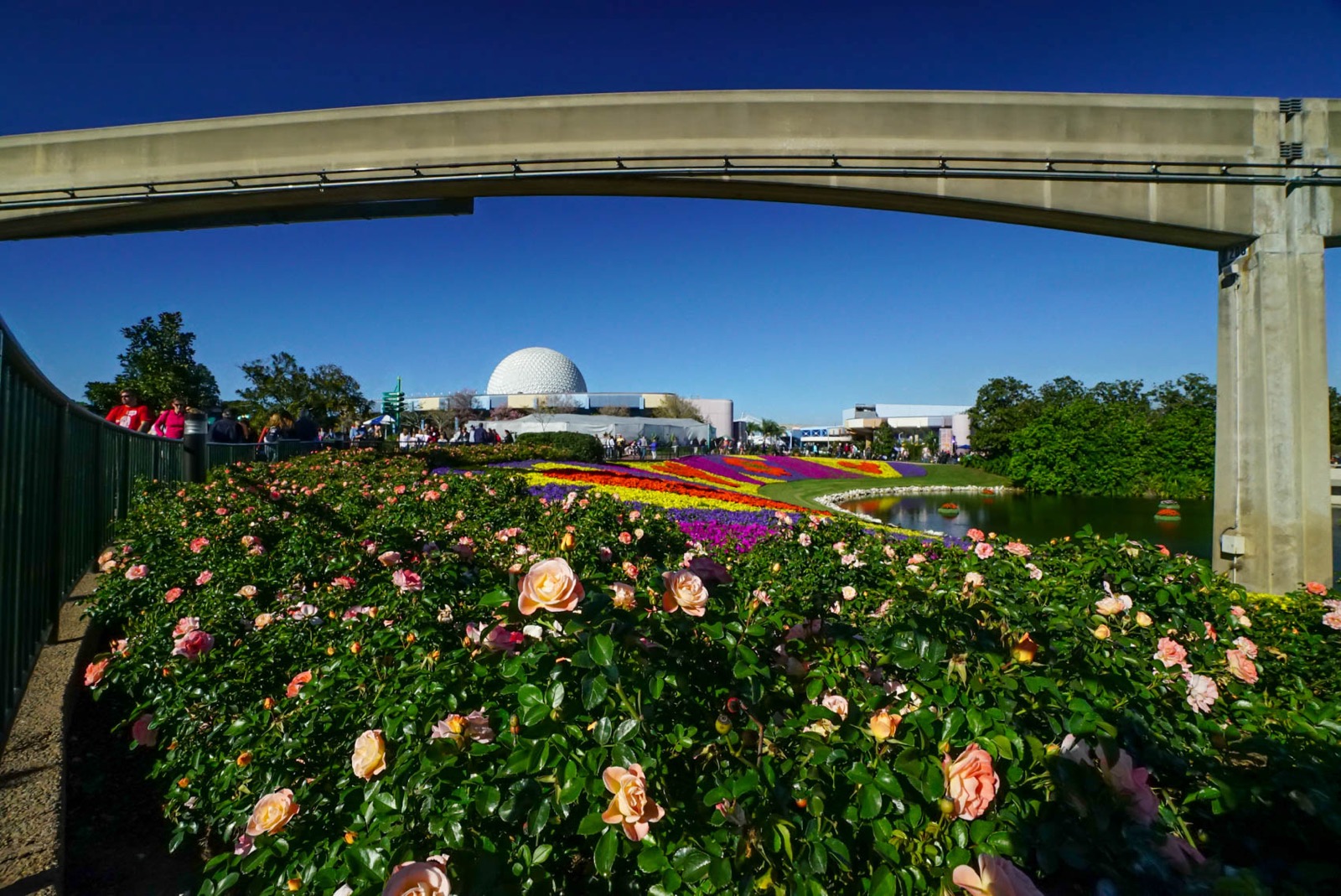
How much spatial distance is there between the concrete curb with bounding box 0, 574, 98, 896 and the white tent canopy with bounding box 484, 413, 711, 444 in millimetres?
34613

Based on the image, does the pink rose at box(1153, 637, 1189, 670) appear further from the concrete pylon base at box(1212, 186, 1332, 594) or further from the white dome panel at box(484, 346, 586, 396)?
the white dome panel at box(484, 346, 586, 396)

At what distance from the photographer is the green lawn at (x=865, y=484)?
16109 mm

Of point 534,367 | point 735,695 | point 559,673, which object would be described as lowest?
point 735,695

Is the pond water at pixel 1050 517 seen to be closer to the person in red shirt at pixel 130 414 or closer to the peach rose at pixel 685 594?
the peach rose at pixel 685 594

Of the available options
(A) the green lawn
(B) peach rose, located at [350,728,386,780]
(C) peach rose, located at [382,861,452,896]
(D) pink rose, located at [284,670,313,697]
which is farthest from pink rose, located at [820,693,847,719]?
(A) the green lawn

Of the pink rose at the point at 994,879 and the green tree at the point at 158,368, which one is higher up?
the green tree at the point at 158,368

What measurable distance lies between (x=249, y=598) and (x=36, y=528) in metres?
1.15

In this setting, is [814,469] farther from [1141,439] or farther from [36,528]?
[36,528]

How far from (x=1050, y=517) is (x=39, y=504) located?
14.6 m

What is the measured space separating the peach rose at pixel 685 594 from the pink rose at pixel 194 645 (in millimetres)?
1947

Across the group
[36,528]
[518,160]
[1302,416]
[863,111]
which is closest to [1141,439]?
[1302,416]

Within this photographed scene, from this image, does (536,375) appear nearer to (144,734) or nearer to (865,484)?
(865,484)

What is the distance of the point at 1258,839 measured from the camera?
4.29 feet

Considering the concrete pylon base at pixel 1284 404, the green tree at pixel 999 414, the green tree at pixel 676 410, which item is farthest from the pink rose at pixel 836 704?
the green tree at pixel 676 410
